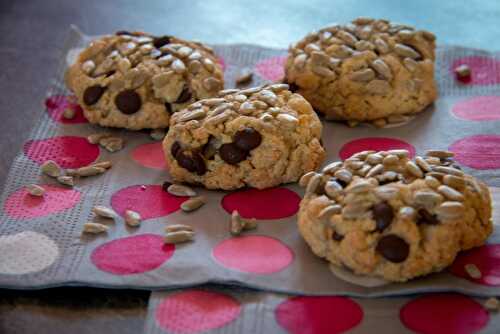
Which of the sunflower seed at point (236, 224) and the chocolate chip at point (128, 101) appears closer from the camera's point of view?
the sunflower seed at point (236, 224)

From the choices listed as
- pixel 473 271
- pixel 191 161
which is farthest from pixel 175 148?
pixel 473 271

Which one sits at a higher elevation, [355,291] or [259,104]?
[259,104]

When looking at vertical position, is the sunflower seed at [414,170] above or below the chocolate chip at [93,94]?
above

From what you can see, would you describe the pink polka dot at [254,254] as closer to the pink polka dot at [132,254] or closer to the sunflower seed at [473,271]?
the pink polka dot at [132,254]

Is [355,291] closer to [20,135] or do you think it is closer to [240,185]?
[240,185]

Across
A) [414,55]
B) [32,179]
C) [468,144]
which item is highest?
[414,55]

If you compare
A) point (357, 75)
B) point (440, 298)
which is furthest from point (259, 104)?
point (440, 298)

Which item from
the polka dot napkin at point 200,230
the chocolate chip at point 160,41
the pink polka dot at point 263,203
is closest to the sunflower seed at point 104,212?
the polka dot napkin at point 200,230
